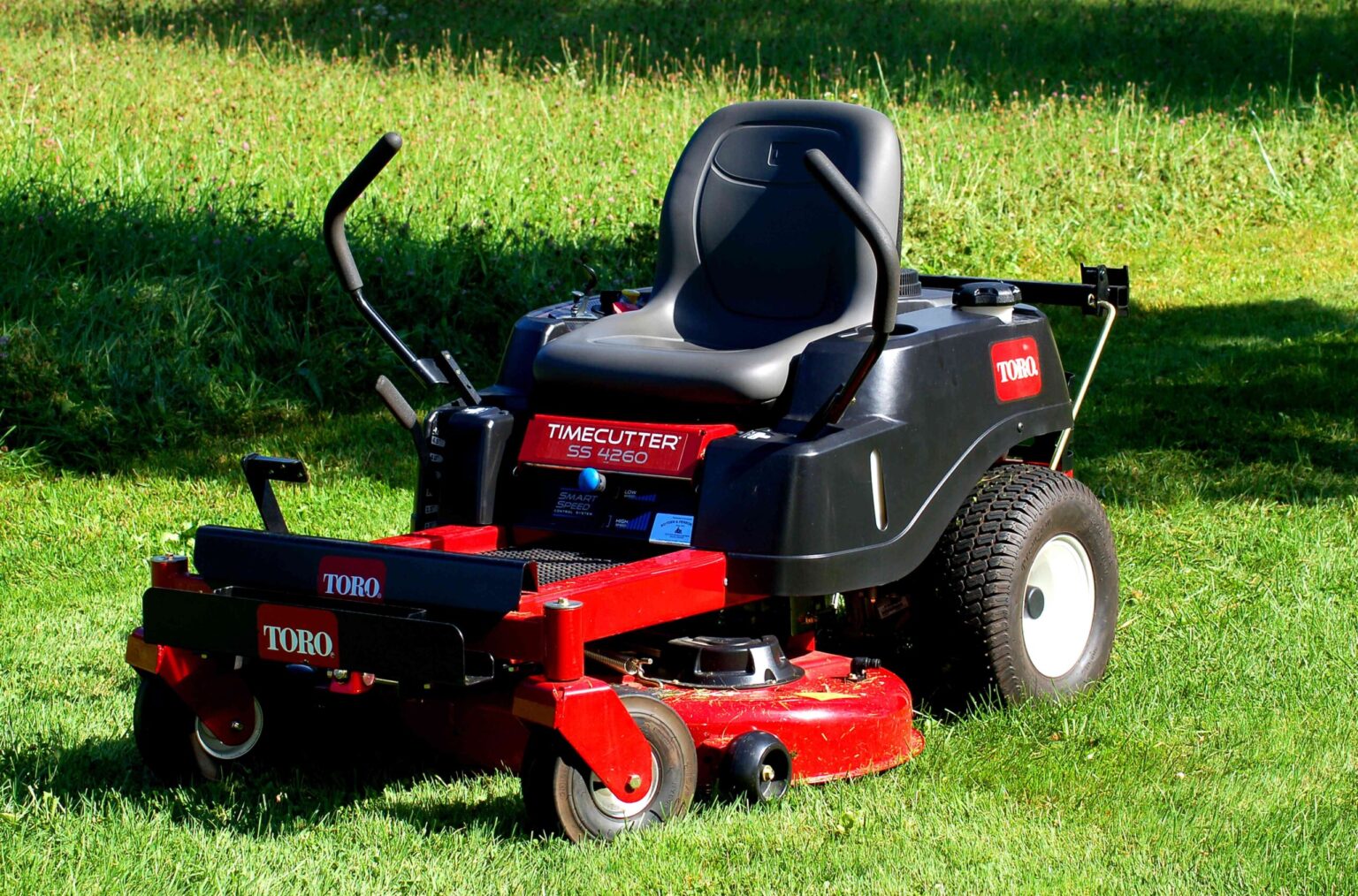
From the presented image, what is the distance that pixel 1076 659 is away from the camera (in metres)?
4.21

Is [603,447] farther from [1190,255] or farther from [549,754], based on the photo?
[1190,255]

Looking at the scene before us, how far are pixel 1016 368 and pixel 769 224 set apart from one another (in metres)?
0.72

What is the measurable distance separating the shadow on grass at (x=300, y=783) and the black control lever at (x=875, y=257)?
3.70ft

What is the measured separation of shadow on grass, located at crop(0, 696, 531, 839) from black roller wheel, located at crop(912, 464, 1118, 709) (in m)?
1.13

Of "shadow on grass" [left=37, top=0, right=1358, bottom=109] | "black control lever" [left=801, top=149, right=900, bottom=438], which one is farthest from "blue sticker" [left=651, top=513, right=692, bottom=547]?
"shadow on grass" [left=37, top=0, right=1358, bottom=109]

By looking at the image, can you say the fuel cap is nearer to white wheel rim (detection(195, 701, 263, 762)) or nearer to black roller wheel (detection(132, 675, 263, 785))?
white wheel rim (detection(195, 701, 263, 762))

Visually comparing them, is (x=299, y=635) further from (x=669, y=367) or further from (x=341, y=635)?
(x=669, y=367)

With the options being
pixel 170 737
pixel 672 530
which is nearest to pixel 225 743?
pixel 170 737

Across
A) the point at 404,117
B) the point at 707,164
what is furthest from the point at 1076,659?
the point at 404,117

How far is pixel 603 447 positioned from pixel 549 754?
0.97m

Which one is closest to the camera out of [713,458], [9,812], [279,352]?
[9,812]

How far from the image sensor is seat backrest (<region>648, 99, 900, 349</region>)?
4.12 metres

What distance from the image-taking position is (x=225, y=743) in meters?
3.68

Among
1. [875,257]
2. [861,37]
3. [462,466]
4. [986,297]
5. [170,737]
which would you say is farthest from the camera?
[861,37]
